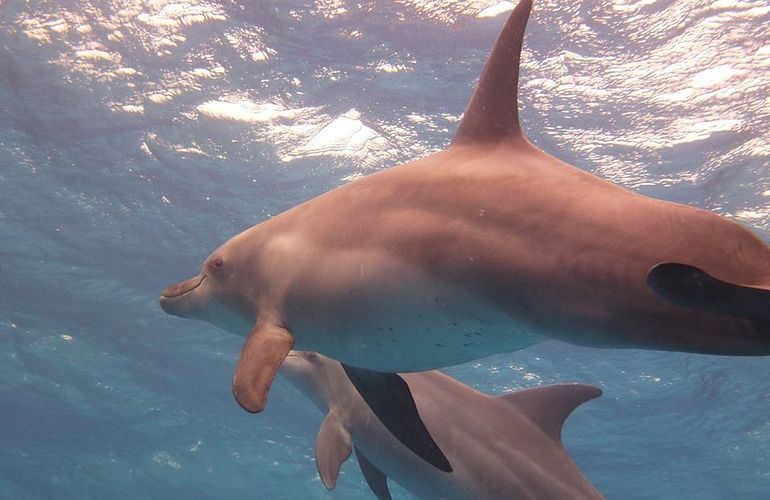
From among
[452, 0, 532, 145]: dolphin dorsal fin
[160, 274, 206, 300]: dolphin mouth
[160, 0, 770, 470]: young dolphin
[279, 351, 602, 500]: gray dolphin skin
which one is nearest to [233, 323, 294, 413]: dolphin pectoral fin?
[160, 0, 770, 470]: young dolphin

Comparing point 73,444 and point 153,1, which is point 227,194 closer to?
point 153,1

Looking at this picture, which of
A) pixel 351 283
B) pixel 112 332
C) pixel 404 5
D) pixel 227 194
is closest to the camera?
pixel 351 283

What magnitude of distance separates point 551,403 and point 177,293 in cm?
381

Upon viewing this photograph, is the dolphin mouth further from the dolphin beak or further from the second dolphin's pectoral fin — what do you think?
the second dolphin's pectoral fin

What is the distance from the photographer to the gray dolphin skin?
6.17 meters

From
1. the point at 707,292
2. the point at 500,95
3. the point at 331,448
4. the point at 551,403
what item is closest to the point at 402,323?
the point at 500,95

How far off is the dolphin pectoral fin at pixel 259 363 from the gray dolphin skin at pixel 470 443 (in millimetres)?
3219

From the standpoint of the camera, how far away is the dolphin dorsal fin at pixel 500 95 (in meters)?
3.37

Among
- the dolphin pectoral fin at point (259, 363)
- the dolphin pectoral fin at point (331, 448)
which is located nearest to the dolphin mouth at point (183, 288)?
the dolphin pectoral fin at point (259, 363)

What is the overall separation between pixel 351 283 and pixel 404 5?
7.80 metres

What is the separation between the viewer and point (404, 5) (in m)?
10.2

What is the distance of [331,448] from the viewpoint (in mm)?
7051

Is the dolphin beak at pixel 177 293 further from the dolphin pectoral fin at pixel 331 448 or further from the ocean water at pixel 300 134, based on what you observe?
the ocean water at pixel 300 134

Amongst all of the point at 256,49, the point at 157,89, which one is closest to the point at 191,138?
the point at 157,89
